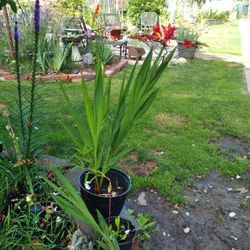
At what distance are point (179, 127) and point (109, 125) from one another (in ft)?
7.14

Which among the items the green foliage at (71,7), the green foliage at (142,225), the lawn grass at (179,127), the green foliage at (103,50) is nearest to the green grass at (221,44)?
the lawn grass at (179,127)

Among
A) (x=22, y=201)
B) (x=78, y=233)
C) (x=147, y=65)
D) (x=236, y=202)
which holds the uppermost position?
(x=147, y=65)

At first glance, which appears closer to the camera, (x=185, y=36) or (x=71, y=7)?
(x=185, y=36)

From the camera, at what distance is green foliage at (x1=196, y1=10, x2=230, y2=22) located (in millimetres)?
14742

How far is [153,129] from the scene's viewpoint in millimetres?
3619

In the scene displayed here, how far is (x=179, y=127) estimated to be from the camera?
3717mm

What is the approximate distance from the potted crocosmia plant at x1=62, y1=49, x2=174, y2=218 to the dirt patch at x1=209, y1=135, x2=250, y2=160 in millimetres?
1665

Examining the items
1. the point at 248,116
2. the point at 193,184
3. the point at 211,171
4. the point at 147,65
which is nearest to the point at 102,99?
the point at 147,65

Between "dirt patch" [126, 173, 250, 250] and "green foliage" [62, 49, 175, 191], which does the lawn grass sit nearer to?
"dirt patch" [126, 173, 250, 250]

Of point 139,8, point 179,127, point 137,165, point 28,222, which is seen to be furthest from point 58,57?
point 139,8

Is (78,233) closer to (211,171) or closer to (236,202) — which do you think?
(236,202)

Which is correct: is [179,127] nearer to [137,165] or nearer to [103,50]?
[137,165]

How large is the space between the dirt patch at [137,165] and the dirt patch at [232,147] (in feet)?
2.67

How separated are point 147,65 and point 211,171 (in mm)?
1699
